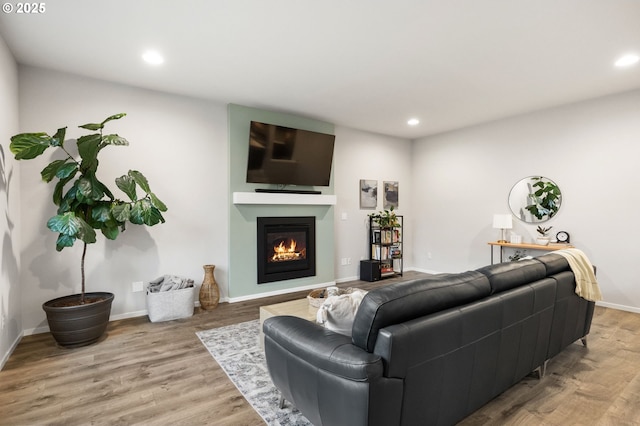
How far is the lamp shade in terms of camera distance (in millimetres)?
4812

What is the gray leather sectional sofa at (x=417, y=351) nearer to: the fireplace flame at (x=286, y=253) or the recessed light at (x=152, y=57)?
the recessed light at (x=152, y=57)

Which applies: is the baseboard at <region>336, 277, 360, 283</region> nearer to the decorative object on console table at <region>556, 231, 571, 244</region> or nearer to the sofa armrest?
the decorative object on console table at <region>556, 231, 571, 244</region>

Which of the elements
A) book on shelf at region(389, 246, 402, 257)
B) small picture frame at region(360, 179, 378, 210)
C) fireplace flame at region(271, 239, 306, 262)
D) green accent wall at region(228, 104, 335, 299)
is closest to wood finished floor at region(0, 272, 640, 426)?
green accent wall at region(228, 104, 335, 299)

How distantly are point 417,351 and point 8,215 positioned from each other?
3.46 metres

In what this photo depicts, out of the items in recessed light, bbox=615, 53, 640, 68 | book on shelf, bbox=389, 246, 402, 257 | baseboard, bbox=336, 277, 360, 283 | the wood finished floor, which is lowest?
the wood finished floor

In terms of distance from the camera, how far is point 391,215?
5.84 metres

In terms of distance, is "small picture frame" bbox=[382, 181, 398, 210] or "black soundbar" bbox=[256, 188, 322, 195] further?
"small picture frame" bbox=[382, 181, 398, 210]

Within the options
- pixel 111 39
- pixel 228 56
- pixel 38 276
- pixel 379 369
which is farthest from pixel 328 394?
pixel 38 276

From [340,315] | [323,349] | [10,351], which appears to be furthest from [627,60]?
Result: [10,351]

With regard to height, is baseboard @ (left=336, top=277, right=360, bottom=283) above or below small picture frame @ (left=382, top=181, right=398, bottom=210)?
below

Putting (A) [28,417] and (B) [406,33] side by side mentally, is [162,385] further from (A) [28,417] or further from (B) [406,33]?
(B) [406,33]

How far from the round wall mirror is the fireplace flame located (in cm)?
342

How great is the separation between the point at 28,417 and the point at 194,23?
113 inches

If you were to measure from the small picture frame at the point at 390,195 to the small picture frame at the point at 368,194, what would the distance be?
24 centimetres
